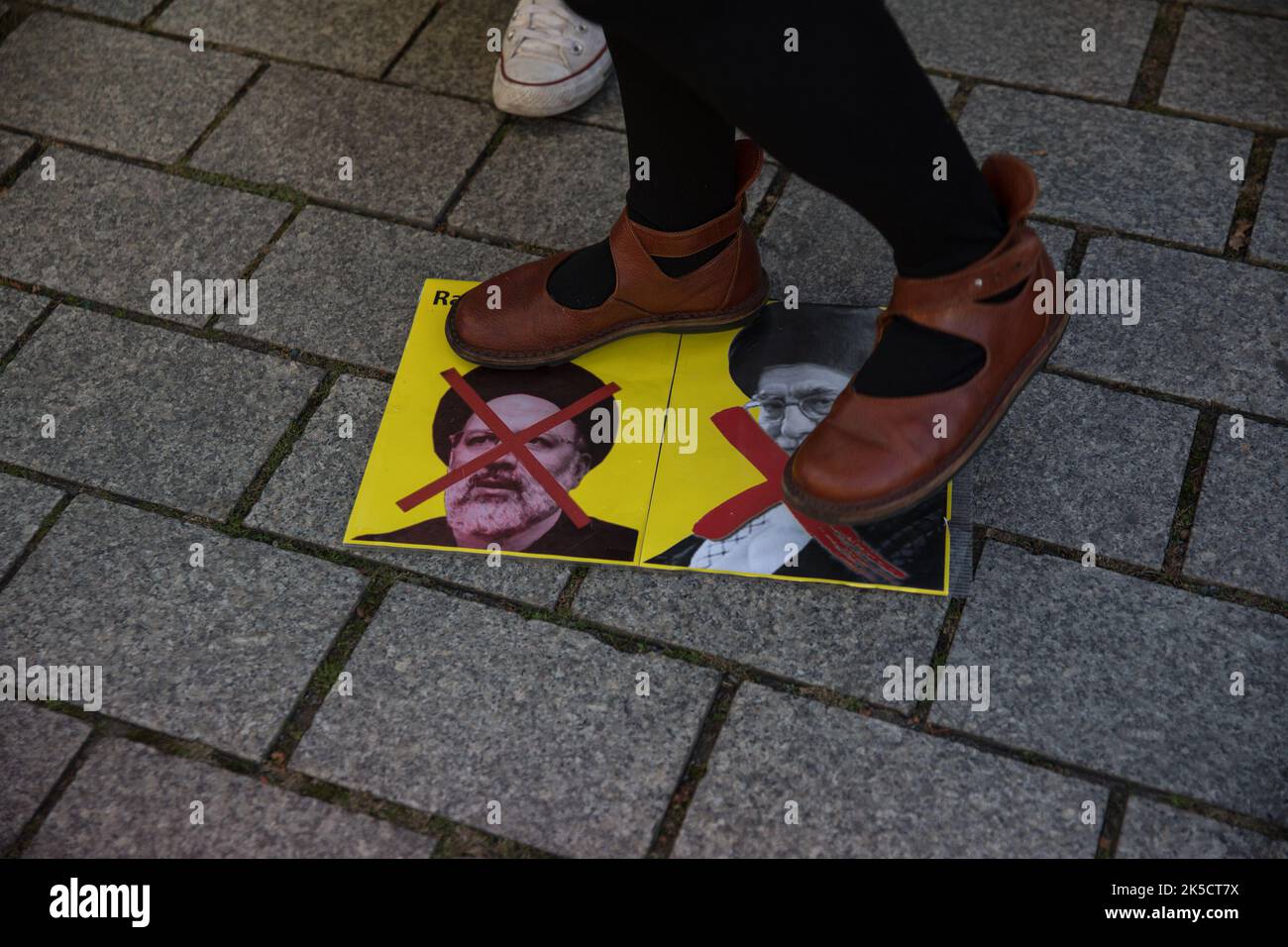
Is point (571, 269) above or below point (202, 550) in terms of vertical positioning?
above

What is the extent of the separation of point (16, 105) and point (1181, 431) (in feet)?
7.77

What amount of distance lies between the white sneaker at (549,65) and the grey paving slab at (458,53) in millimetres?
85

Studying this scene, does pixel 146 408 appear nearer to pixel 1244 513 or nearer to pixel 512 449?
pixel 512 449

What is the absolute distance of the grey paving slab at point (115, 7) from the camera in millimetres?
2594

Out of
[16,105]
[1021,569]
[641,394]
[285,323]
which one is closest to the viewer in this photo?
[1021,569]

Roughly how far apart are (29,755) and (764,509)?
1.07m

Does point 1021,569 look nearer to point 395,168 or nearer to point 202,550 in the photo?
point 202,550

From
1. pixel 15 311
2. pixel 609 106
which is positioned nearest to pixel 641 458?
pixel 609 106

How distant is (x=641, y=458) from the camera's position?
1.77 metres

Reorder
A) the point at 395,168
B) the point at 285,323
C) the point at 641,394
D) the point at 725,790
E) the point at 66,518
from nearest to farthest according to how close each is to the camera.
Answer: the point at 725,790 < the point at 66,518 < the point at 641,394 < the point at 285,323 < the point at 395,168

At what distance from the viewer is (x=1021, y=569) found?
5.33 ft

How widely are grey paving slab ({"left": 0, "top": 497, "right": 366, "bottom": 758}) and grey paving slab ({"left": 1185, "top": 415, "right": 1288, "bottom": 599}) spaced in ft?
4.05

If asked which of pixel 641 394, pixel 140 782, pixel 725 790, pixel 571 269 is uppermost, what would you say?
pixel 571 269

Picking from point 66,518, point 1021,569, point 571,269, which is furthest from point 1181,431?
point 66,518
